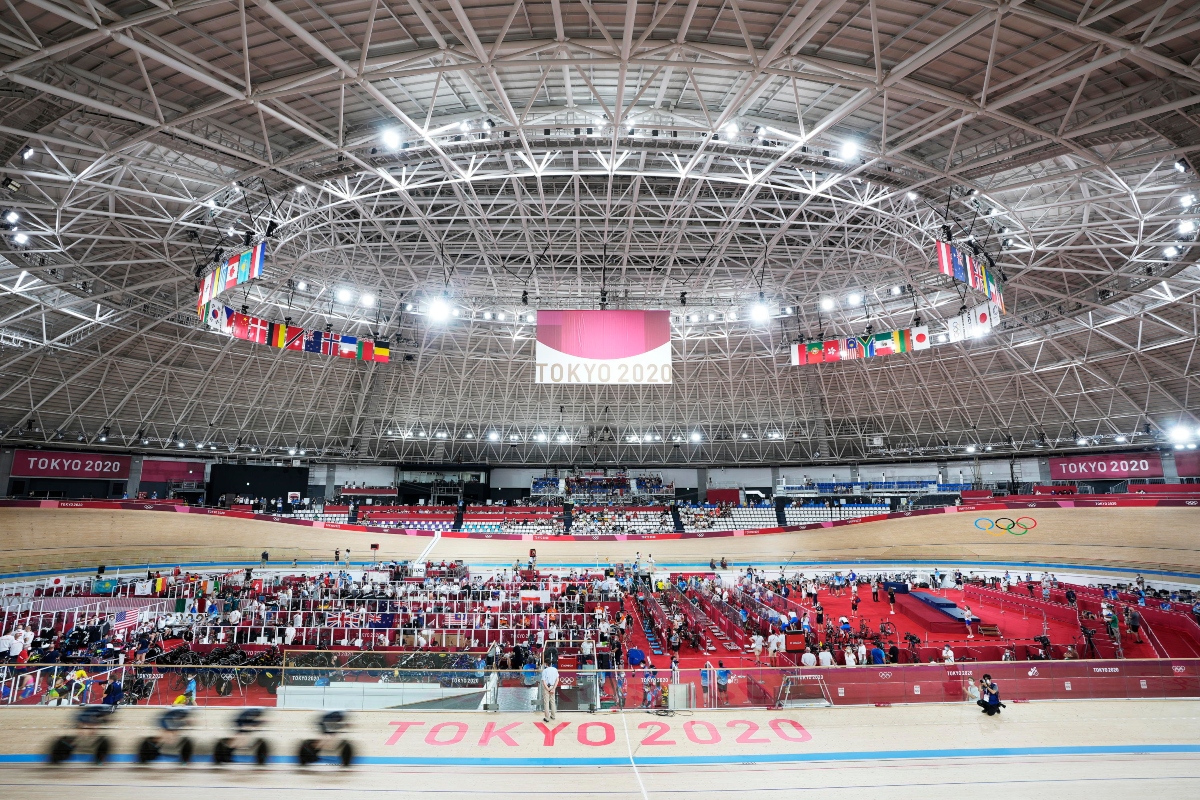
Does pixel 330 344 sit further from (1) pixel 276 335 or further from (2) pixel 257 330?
(2) pixel 257 330

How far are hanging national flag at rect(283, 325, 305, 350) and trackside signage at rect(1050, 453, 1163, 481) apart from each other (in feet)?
183

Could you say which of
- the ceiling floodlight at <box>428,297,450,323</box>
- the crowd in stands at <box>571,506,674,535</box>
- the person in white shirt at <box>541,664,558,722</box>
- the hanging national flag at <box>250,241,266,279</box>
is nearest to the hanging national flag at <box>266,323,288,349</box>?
the hanging national flag at <box>250,241,266,279</box>

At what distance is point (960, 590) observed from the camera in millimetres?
33062

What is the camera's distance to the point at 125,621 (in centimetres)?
2064

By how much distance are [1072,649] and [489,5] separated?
2293cm

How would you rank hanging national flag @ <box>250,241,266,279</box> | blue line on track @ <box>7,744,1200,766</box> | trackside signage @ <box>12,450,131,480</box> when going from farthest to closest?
trackside signage @ <box>12,450,131,480</box> < hanging national flag @ <box>250,241,266,279</box> < blue line on track @ <box>7,744,1200,766</box>

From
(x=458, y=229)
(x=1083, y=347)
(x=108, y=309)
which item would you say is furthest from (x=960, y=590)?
(x=108, y=309)

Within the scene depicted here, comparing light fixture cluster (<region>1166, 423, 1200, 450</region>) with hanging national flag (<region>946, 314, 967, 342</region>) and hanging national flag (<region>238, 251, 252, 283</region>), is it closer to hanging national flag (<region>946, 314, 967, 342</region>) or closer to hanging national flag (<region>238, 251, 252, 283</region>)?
hanging national flag (<region>946, 314, 967, 342</region>)

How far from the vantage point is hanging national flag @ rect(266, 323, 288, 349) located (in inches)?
896

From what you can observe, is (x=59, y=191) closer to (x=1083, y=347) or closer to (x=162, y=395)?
(x=162, y=395)

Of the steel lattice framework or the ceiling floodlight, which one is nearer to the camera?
the steel lattice framework

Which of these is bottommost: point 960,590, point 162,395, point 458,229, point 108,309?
point 960,590

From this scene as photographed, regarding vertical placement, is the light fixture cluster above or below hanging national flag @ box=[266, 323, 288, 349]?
below

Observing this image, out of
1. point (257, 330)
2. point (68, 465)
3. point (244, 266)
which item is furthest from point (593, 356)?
point (68, 465)
